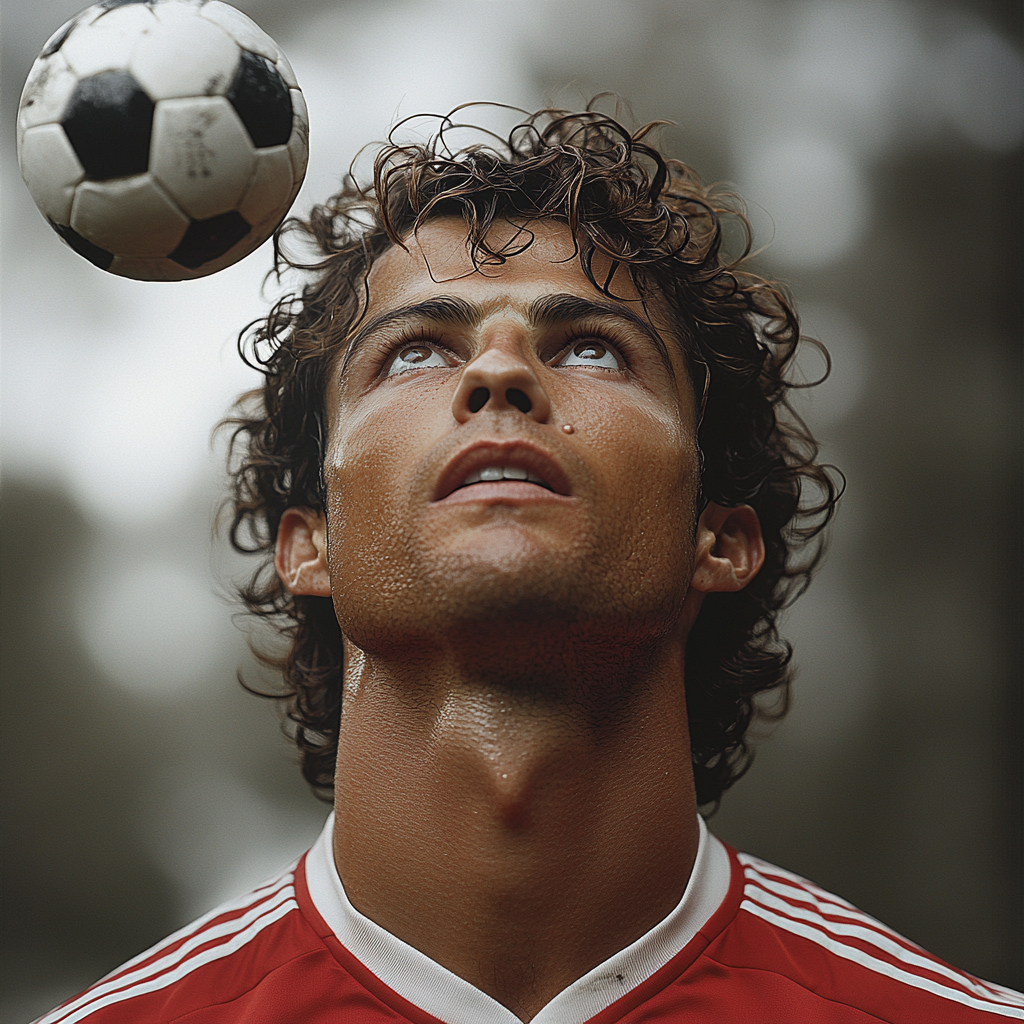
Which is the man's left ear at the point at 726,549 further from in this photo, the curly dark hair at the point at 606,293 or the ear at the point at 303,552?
the ear at the point at 303,552

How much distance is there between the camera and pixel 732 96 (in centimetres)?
422

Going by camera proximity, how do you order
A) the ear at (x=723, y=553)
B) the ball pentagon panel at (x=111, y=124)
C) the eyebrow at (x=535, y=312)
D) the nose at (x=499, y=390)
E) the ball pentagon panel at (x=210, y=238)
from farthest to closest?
1. the ear at (x=723, y=553)
2. the eyebrow at (x=535, y=312)
3. the nose at (x=499, y=390)
4. the ball pentagon panel at (x=210, y=238)
5. the ball pentagon panel at (x=111, y=124)

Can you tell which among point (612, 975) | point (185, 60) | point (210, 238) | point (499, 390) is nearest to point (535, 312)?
point (499, 390)

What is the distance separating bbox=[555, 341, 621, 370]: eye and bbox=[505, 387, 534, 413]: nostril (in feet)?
0.60

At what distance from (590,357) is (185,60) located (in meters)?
0.87

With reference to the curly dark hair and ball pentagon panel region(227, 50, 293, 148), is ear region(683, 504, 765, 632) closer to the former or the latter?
the curly dark hair

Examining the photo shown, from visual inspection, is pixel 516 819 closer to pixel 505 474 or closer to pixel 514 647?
pixel 514 647

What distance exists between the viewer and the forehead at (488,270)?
1.84 meters

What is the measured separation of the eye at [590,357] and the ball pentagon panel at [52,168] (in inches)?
35.1

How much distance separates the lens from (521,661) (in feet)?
5.16

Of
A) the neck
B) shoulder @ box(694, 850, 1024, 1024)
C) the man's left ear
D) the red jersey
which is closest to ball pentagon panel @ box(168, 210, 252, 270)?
the neck

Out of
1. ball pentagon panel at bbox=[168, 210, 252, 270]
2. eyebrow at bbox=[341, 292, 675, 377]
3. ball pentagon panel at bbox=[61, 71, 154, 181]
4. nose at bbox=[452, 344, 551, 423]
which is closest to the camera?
ball pentagon panel at bbox=[61, 71, 154, 181]

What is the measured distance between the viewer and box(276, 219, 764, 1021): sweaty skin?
1562 mm

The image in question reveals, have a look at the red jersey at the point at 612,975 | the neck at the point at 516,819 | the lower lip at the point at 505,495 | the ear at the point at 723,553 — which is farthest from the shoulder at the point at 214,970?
the ear at the point at 723,553
